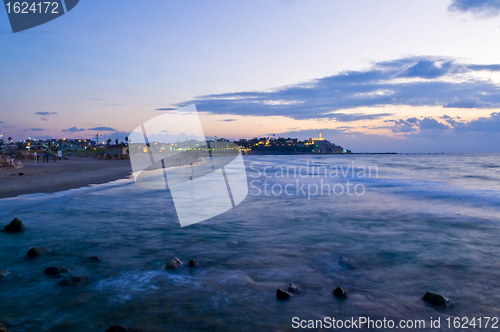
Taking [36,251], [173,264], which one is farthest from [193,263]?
[36,251]

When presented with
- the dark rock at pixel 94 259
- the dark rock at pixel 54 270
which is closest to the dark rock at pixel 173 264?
the dark rock at pixel 94 259

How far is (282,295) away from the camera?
507cm

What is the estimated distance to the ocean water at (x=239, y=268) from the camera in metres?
4.62

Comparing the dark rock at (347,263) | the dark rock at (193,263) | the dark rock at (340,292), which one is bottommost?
the dark rock at (347,263)

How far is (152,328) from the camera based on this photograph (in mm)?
4152

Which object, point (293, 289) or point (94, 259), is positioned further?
point (94, 259)

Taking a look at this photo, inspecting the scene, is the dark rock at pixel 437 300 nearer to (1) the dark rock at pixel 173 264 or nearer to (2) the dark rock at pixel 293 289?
(2) the dark rock at pixel 293 289

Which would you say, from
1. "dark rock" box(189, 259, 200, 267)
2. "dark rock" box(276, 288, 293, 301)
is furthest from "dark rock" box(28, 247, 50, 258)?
"dark rock" box(276, 288, 293, 301)

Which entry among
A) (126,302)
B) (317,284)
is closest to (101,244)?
(126,302)

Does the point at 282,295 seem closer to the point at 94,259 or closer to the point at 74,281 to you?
the point at 74,281

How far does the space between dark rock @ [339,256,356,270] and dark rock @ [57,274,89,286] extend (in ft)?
18.9

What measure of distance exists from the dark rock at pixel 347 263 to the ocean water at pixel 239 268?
2.0 inches

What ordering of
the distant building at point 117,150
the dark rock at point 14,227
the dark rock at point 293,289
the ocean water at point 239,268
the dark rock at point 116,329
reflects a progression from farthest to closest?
the distant building at point 117,150 < the dark rock at point 14,227 < the dark rock at point 293,289 < the ocean water at point 239,268 < the dark rock at point 116,329

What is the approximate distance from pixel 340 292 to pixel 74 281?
5.23m
